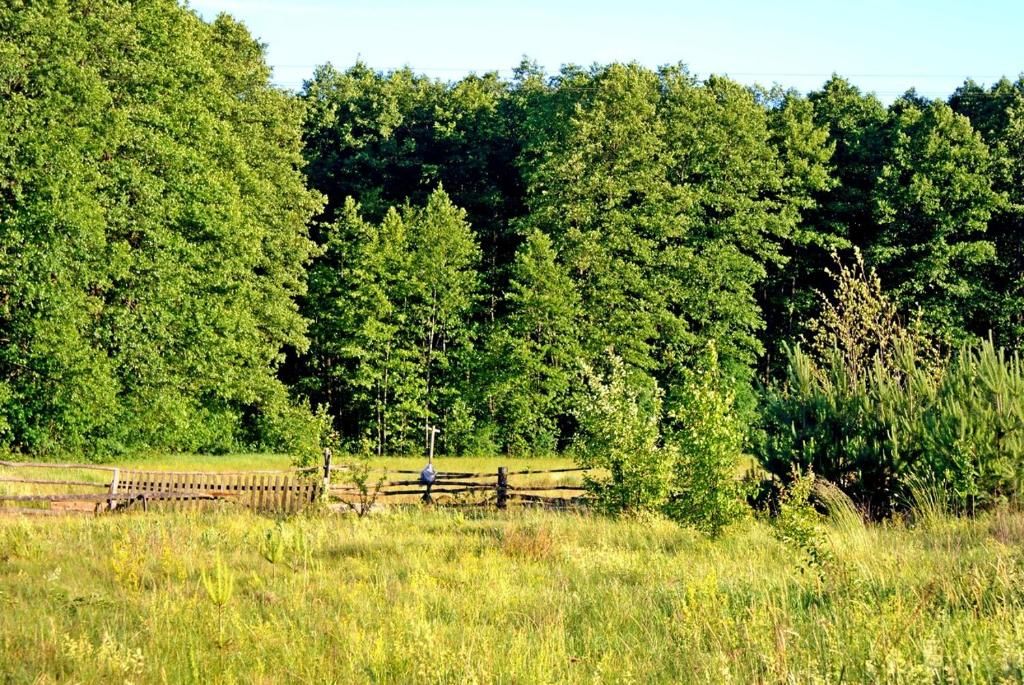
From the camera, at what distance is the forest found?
30.0m

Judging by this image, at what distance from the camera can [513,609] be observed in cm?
863

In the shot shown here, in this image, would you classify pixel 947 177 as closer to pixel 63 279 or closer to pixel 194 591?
pixel 63 279

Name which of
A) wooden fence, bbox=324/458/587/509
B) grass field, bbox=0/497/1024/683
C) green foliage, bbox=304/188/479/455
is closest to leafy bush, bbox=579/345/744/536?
grass field, bbox=0/497/1024/683

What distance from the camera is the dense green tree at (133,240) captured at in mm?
29047

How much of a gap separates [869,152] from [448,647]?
4956 centimetres

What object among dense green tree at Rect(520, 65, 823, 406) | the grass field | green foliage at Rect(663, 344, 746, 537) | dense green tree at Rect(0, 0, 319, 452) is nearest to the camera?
the grass field

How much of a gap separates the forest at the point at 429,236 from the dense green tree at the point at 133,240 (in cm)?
11

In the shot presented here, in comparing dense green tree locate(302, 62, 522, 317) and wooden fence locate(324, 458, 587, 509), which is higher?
dense green tree locate(302, 62, 522, 317)

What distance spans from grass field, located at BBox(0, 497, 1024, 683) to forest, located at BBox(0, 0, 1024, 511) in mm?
9028

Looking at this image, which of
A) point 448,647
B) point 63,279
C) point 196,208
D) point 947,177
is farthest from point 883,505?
point 947,177

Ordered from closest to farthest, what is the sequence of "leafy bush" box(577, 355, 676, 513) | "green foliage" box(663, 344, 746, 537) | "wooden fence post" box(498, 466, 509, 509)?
"green foliage" box(663, 344, 746, 537), "leafy bush" box(577, 355, 676, 513), "wooden fence post" box(498, 466, 509, 509)

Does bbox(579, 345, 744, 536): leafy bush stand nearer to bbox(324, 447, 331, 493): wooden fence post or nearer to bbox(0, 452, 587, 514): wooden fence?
bbox(0, 452, 587, 514): wooden fence

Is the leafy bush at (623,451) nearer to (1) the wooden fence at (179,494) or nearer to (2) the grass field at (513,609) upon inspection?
(2) the grass field at (513,609)

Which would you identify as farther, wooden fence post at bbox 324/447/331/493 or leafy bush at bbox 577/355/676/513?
wooden fence post at bbox 324/447/331/493
